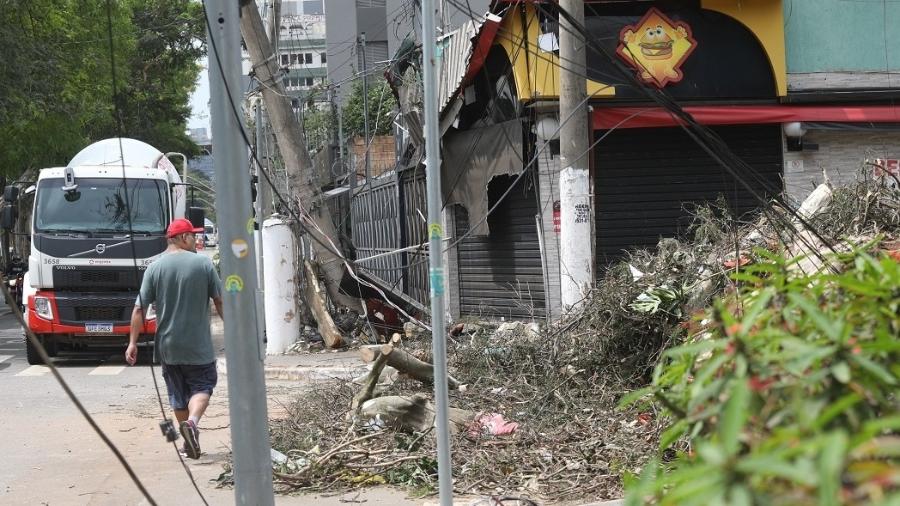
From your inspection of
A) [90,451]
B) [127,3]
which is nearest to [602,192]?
[90,451]

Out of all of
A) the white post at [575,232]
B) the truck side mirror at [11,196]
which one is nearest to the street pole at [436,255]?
the white post at [575,232]

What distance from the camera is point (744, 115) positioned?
13.0 metres

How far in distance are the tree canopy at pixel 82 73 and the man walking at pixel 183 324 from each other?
56.8 inches

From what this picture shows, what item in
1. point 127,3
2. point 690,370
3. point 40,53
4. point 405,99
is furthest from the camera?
point 127,3

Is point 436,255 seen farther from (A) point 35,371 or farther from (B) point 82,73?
(B) point 82,73

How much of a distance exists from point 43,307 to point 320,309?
3.94 meters

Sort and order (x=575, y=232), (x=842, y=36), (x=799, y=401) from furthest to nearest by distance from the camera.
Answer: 1. (x=842, y=36)
2. (x=575, y=232)
3. (x=799, y=401)

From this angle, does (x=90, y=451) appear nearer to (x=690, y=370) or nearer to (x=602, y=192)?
(x=690, y=370)

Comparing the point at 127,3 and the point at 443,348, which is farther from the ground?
the point at 127,3

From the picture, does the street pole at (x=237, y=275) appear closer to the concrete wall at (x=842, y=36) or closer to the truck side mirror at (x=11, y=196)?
the concrete wall at (x=842, y=36)

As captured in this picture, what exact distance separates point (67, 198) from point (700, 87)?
30.1ft

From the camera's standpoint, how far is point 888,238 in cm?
691

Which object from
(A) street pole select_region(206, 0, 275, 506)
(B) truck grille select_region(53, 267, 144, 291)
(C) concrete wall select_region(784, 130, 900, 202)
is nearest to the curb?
(B) truck grille select_region(53, 267, 144, 291)

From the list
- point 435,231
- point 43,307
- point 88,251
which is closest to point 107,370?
point 43,307
